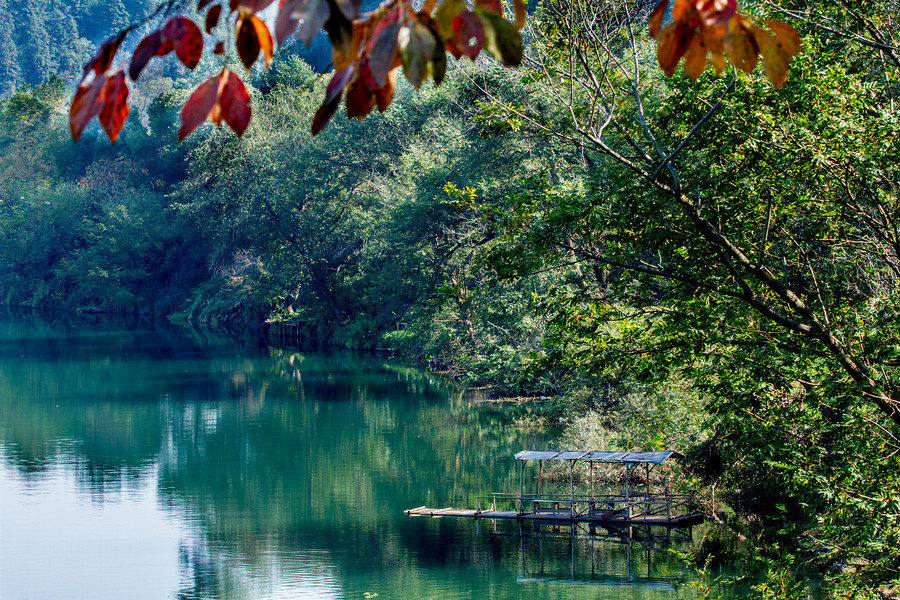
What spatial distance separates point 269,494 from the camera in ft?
64.3

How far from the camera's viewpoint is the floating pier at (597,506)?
16078mm

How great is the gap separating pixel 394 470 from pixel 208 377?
1436 centimetres

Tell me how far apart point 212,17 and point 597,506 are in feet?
53.4

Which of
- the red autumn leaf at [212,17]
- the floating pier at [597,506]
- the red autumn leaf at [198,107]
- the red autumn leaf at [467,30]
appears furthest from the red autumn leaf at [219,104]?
the floating pier at [597,506]

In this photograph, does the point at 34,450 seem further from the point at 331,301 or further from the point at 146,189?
the point at 146,189

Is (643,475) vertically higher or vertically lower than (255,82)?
lower

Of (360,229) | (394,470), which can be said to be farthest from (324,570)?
(360,229)

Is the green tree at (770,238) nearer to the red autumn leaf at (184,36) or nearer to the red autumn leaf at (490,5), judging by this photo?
the red autumn leaf at (490,5)

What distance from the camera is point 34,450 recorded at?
2328 centimetres

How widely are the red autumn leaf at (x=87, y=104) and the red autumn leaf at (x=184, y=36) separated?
0.48ft

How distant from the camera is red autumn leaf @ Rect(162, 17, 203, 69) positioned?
1.86 metres

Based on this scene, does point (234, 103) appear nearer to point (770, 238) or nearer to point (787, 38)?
point (787, 38)

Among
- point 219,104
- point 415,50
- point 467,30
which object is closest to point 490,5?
point 467,30

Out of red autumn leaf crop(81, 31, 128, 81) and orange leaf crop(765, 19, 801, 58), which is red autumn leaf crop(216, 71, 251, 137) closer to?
red autumn leaf crop(81, 31, 128, 81)
